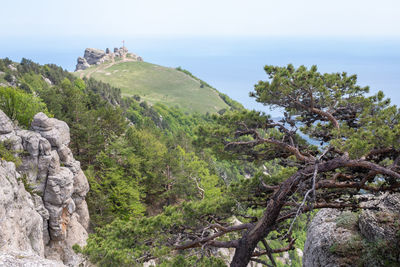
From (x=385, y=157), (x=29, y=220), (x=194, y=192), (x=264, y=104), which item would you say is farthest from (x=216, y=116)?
(x=194, y=192)

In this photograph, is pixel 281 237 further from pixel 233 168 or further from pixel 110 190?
pixel 233 168

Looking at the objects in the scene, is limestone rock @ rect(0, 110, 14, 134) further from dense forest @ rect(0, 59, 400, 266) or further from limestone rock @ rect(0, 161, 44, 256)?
dense forest @ rect(0, 59, 400, 266)

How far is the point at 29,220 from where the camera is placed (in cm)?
1451

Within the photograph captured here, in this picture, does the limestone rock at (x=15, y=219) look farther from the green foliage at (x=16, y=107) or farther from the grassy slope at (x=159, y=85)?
the grassy slope at (x=159, y=85)

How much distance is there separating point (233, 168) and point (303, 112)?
79701 millimetres

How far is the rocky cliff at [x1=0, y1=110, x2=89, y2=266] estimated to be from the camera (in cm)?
1448

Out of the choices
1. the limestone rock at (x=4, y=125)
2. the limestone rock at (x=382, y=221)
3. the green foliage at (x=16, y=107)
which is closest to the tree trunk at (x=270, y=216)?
the limestone rock at (x=382, y=221)

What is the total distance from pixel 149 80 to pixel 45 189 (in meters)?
137

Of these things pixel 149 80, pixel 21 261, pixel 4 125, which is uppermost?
pixel 4 125

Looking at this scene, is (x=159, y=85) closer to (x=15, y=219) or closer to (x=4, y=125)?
(x=4, y=125)

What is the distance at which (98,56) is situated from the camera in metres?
163

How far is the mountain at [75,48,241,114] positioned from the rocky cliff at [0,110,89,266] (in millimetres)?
103305

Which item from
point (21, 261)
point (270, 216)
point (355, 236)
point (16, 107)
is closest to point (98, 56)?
point (16, 107)

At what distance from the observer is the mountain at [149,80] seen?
5221 inches
